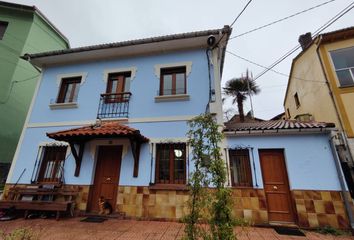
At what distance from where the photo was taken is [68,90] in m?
→ 8.24

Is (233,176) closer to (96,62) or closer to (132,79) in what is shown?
(132,79)

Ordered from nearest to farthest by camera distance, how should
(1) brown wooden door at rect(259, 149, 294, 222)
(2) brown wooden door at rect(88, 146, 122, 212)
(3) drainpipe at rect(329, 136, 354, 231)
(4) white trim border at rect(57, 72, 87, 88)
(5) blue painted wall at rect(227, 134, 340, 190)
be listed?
(3) drainpipe at rect(329, 136, 354, 231) → (5) blue painted wall at rect(227, 134, 340, 190) → (1) brown wooden door at rect(259, 149, 294, 222) → (2) brown wooden door at rect(88, 146, 122, 212) → (4) white trim border at rect(57, 72, 87, 88)

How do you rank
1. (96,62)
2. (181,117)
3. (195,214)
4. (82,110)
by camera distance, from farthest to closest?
(96,62) → (82,110) → (181,117) → (195,214)

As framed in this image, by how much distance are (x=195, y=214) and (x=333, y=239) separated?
4.28m

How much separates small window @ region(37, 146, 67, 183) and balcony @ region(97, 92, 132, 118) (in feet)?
6.82

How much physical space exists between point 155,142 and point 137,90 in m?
2.35

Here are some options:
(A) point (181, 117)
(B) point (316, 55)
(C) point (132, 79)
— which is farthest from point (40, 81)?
(B) point (316, 55)

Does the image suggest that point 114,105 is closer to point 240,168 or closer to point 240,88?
point 240,168

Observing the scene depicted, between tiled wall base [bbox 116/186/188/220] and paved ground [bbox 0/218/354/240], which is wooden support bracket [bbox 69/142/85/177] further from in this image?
tiled wall base [bbox 116/186/188/220]

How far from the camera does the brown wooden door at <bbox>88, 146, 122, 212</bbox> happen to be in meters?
6.34

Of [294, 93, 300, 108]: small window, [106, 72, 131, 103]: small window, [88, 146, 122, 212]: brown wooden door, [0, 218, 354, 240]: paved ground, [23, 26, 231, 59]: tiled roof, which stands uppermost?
[23, 26, 231, 59]: tiled roof

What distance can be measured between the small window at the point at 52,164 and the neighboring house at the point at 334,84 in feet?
31.8

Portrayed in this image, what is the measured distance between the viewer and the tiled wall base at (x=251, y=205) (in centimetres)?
527

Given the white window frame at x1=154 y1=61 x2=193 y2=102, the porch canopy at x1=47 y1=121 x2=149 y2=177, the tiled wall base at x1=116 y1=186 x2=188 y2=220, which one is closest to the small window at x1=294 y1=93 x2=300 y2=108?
the white window frame at x1=154 y1=61 x2=193 y2=102
